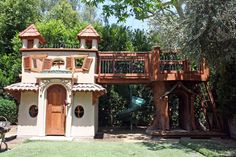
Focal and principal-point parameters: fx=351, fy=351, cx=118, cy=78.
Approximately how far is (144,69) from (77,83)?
10.9ft

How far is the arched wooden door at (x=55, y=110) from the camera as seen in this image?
14.9m

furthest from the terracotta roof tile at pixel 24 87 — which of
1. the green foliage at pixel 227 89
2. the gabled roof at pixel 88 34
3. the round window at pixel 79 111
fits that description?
the green foliage at pixel 227 89

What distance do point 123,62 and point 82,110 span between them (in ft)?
10.7

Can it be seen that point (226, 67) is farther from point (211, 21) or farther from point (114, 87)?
point (114, 87)

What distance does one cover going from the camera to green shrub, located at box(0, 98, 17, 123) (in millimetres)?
18538

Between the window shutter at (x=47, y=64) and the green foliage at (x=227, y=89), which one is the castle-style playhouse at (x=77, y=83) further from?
the green foliage at (x=227, y=89)

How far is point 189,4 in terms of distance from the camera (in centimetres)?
1248

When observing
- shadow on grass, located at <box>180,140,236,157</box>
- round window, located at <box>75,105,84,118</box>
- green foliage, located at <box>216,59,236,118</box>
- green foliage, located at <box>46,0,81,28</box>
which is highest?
green foliage, located at <box>46,0,81,28</box>

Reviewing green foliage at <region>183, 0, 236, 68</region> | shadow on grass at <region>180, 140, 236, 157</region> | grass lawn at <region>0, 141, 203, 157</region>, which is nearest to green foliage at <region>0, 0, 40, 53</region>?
grass lawn at <region>0, 141, 203, 157</region>

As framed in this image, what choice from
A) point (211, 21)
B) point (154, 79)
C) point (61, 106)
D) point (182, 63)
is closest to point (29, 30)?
point (61, 106)

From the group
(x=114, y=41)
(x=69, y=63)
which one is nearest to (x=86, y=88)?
(x=69, y=63)

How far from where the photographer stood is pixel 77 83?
1522 cm

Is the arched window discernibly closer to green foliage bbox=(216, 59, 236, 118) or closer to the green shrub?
the green shrub

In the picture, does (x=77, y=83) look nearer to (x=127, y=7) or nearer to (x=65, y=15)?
(x=127, y=7)
